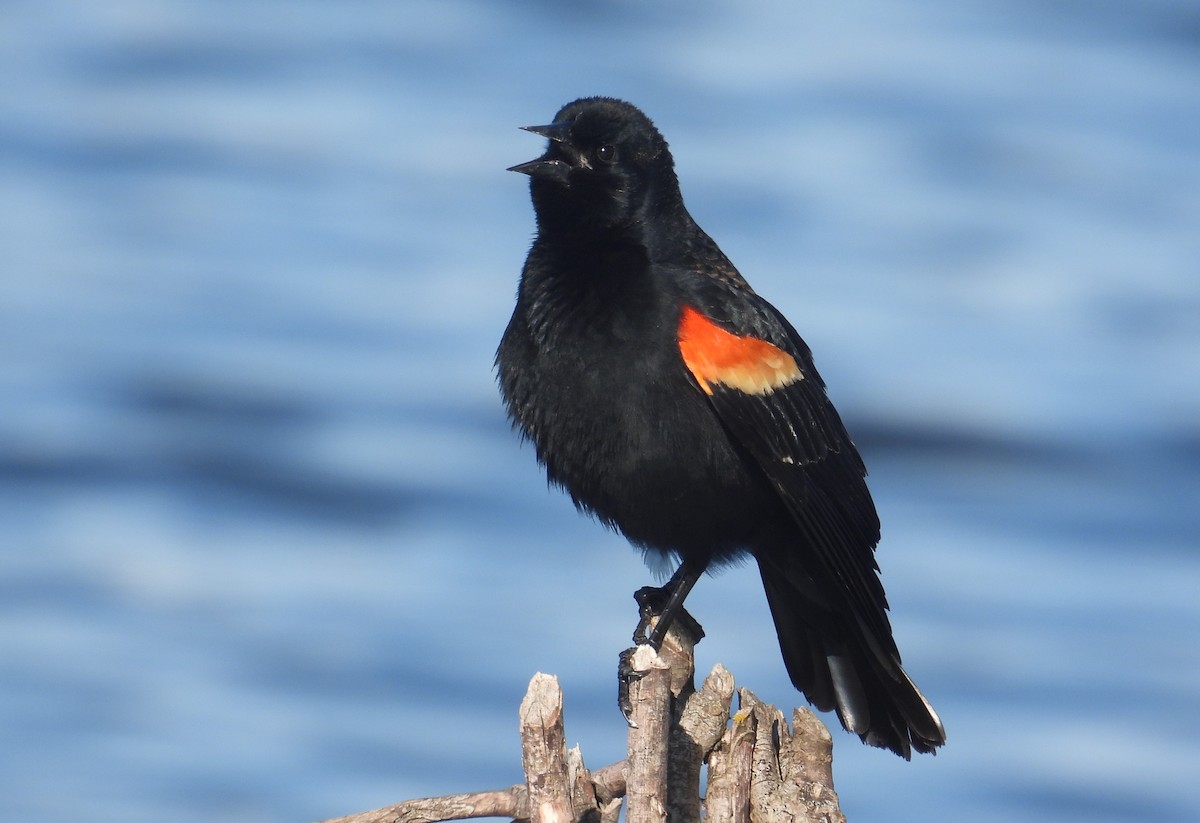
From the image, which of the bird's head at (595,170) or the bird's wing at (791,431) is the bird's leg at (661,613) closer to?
the bird's wing at (791,431)

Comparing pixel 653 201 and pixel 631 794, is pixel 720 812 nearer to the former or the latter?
pixel 631 794

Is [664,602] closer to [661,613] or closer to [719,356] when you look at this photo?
[661,613]

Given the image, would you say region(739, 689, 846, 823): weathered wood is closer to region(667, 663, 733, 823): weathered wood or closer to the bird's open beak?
region(667, 663, 733, 823): weathered wood

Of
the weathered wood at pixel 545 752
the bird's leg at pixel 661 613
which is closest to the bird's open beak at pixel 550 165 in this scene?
the bird's leg at pixel 661 613

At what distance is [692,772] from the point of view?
4480 mm

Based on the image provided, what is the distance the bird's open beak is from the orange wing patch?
2.14 feet

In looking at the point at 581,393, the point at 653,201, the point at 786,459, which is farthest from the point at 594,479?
the point at 653,201

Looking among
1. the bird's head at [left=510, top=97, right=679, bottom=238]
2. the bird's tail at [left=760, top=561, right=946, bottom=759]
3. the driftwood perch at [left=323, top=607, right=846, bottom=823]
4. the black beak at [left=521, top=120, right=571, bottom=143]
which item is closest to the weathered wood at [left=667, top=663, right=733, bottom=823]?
the driftwood perch at [left=323, top=607, right=846, bottom=823]

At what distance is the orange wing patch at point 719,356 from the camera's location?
17.0 ft

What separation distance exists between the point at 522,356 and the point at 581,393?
0.31 meters

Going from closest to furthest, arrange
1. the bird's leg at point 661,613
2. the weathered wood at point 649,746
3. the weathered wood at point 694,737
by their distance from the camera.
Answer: the weathered wood at point 649,746
the weathered wood at point 694,737
the bird's leg at point 661,613

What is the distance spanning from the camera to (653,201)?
557cm

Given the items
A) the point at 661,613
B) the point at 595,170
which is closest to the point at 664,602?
the point at 661,613

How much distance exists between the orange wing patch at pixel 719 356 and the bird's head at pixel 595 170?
50 centimetres
